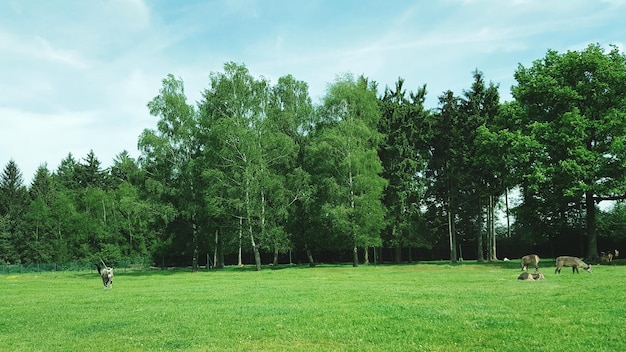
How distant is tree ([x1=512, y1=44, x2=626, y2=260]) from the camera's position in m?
41.6

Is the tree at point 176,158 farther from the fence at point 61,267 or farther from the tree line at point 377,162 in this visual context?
the fence at point 61,267

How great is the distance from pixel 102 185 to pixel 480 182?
268 feet

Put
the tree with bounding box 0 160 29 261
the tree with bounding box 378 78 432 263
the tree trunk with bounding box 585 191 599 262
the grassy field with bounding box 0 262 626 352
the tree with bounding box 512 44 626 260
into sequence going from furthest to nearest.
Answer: the tree with bounding box 0 160 29 261 → the tree with bounding box 378 78 432 263 → the tree trunk with bounding box 585 191 599 262 → the tree with bounding box 512 44 626 260 → the grassy field with bounding box 0 262 626 352

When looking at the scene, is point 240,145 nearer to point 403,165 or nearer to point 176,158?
point 176,158

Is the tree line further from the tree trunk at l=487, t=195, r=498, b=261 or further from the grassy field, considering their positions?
the grassy field

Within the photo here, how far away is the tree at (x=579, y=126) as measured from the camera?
136ft

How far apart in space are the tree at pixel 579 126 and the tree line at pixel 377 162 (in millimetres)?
110

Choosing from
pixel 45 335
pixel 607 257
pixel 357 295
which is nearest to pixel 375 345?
pixel 45 335

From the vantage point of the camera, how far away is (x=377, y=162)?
55.3 m

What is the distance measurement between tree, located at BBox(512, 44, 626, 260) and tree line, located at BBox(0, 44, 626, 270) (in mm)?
110

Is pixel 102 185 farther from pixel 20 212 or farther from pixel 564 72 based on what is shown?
pixel 564 72

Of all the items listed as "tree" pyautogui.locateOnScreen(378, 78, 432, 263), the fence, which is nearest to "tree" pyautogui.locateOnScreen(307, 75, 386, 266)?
"tree" pyautogui.locateOnScreen(378, 78, 432, 263)

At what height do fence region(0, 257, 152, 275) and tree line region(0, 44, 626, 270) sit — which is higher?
tree line region(0, 44, 626, 270)

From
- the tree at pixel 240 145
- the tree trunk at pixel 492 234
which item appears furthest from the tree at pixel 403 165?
the tree at pixel 240 145
